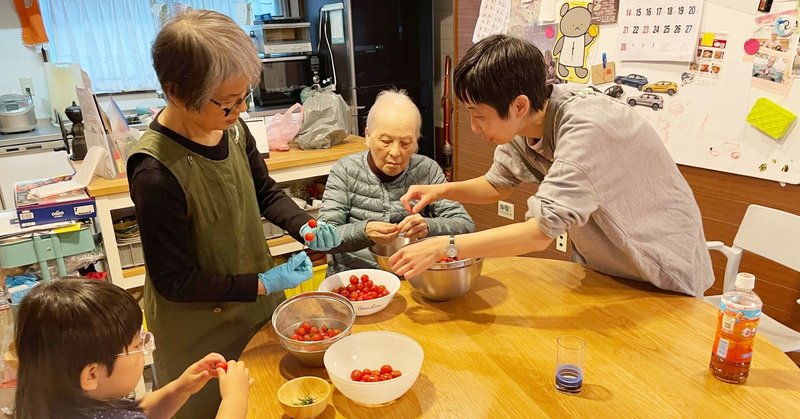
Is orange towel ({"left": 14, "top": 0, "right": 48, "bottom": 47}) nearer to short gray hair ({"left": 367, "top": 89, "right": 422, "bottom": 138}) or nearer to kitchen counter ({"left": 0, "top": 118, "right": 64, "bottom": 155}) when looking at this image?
kitchen counter ({"left": 0, "top": 118, "right": 64, "bottom": 155})

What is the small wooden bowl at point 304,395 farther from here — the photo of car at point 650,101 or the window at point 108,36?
the window at point 108,36

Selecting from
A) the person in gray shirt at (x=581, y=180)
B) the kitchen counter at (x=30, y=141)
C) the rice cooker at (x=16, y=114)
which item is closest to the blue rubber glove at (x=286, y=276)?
the person in gray shirt at (x=581, y=180)

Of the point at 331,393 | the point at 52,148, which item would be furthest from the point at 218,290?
the point at 52,148

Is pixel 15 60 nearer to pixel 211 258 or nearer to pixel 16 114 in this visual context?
pixel 16 114

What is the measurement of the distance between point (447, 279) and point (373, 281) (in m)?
0.24

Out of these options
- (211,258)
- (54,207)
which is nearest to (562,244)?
(211,258)

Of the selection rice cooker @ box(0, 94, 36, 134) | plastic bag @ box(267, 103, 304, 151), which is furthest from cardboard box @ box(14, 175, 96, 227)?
rice cooker @ box(0, 94, 36, 134)

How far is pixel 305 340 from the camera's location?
126 cm

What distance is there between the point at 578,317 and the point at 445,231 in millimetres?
751

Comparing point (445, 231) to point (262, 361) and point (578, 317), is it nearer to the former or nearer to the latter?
point (578, 317)

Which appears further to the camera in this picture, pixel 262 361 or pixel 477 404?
pixel 262 361

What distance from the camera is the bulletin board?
6.63ft

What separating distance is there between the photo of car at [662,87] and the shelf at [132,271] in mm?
2437

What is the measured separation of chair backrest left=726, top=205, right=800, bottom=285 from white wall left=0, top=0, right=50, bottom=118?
4797 millimetres
